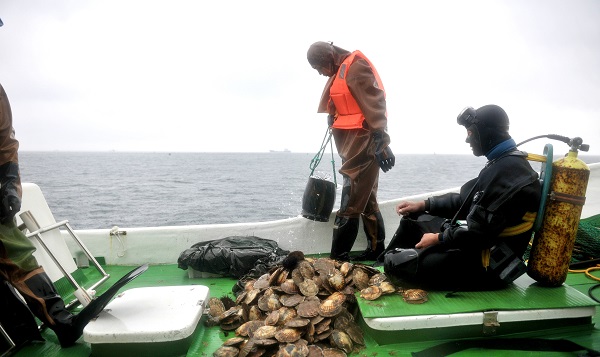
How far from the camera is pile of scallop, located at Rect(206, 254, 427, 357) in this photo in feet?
7.65

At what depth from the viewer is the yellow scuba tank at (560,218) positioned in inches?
101

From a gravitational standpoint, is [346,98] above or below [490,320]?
above

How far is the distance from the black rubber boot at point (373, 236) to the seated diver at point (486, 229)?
1266 mm

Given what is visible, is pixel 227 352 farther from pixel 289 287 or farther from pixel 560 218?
pixel 560 218

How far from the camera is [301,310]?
8.45 ft

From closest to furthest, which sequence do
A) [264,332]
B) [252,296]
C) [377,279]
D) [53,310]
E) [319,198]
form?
1. [264,332]
2. [53,310]
3. [377,279]
4. [252,296]
5. [319,198]

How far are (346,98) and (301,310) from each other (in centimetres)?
207

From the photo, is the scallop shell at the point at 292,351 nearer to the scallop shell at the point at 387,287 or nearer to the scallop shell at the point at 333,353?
the scallop shell at the point at 333,353

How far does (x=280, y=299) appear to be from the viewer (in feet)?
9.11

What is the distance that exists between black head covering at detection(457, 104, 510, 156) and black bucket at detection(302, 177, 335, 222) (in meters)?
1.77

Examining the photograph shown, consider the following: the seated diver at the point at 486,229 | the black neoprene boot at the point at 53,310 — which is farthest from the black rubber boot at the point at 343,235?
the black neoprene boot at the point at 53,310

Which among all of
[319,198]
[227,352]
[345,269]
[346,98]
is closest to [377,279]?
[345,269]

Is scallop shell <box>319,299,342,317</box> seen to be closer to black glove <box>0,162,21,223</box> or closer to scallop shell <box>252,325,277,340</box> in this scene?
scallop shell <box>252,325,277,340</box>

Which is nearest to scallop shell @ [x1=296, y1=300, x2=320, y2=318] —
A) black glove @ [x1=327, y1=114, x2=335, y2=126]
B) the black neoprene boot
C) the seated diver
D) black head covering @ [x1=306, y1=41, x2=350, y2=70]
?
the seated diver
